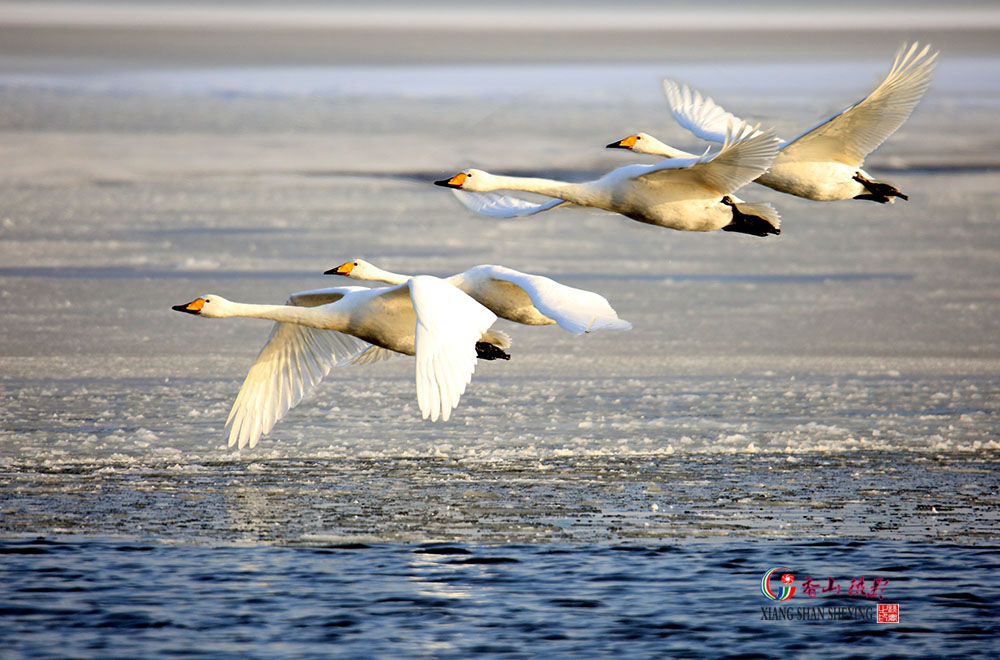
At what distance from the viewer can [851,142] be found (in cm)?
935

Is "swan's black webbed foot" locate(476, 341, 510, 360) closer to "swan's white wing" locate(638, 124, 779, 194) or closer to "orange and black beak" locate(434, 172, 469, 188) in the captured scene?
"orange and black beak" locate(434, 172, 469, 188)

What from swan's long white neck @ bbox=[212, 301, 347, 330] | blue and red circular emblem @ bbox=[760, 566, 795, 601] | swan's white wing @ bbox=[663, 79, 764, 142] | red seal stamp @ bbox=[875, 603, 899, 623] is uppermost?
swan's white wing @ bbox=[663, 79, 764, 142]

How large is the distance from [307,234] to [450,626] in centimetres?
1087

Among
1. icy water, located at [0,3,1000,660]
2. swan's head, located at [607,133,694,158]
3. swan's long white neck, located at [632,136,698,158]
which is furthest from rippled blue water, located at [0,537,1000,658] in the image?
swan's long white neck, located at [632,136,698,158]

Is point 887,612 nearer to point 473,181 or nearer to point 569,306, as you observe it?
point 569,306

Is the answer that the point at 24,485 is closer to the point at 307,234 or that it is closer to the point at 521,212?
the point at 521,212

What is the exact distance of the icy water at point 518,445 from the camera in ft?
23.2

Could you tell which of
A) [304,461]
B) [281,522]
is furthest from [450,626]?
[304,461]

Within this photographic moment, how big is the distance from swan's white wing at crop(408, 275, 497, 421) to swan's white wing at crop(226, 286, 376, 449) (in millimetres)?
1469

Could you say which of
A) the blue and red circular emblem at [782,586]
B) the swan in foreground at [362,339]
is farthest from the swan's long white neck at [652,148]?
the blue and red circular emblem at [782,586]

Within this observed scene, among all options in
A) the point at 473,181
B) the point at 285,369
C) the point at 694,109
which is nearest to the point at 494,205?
the point at 473,181

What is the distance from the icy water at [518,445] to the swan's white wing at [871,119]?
0.77 m

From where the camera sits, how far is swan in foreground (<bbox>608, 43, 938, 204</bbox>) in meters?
8.95

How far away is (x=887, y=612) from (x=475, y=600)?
195cm
